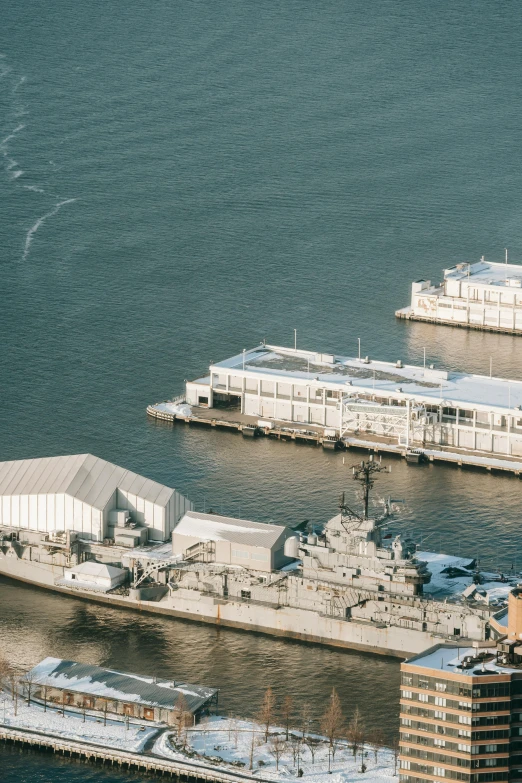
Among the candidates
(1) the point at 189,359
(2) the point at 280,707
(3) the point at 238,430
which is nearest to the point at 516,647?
(2) the point at 280,707

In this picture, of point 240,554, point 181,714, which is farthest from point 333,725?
point 240,554

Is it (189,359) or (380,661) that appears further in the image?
(189,359)

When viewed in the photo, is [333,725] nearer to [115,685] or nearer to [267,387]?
[115,685]

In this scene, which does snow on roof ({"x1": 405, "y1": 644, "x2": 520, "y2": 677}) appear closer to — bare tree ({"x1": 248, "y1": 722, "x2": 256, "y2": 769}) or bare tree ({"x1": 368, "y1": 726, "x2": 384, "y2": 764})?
bare tree ({"x1": 368, "y1": 726, "x2": 384, "y2": 764})

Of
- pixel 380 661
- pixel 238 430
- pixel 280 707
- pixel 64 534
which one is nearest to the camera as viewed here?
pixel 280 707

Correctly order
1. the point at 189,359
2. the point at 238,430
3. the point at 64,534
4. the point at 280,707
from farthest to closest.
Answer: the point at 189,359
the point at 238,430
the point at 64,534
the point at 280,707

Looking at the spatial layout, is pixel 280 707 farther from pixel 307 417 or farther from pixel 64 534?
pixel 307 417
